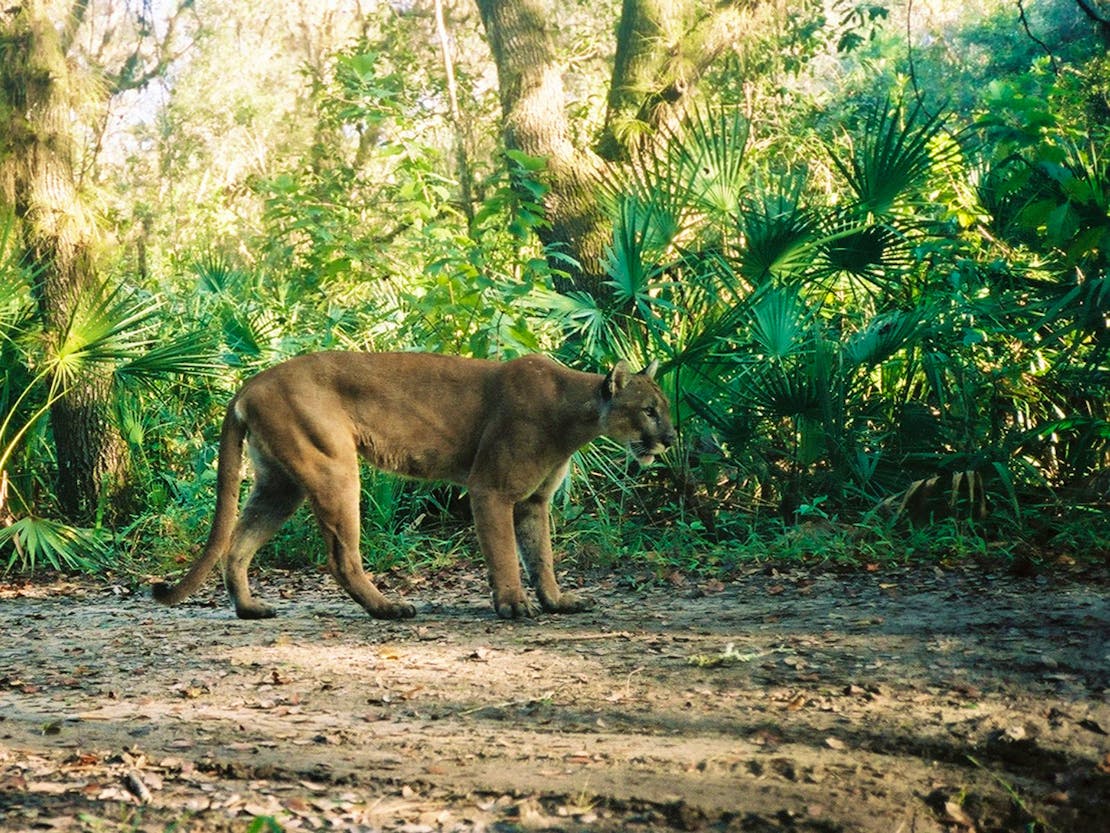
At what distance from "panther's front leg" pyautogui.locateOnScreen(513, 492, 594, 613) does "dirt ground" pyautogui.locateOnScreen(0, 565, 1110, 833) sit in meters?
0.19

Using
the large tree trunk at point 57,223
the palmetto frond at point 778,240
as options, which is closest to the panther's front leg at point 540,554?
the palmetto frond at point 778,240

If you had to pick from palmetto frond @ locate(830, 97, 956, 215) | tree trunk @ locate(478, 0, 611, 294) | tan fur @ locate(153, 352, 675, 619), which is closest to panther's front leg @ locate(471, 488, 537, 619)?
tan fur @ locate(153, 352, 675, 619)

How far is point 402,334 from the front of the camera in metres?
9.88

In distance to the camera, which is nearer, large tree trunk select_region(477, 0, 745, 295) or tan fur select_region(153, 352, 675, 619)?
tan fur select_region(153, 352, 675, 619)

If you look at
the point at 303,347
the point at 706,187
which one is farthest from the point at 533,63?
the point at 303,347

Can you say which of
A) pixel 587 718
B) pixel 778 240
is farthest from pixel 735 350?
pixel 587 718

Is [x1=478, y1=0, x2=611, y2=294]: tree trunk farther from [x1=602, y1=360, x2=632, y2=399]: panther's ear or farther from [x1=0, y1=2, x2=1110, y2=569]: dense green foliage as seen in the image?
[x1=602, y1=360, x2=632, y2=399]: panther's ear

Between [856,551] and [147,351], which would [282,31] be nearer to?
[147,351]

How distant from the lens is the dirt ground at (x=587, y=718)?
367 centimetres

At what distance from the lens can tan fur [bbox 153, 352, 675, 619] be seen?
6.61 metres

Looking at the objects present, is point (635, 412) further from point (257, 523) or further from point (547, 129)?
point (547, 129)

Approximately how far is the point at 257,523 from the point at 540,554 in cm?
154

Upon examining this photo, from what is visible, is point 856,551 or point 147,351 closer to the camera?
point 856,551

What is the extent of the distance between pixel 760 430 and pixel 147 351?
14.3 feet
